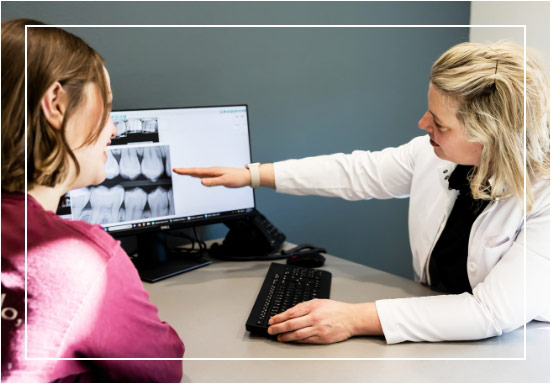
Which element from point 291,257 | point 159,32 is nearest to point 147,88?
point 159,32

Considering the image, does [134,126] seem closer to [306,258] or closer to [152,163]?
[152,163]

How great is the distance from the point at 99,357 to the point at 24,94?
0.40 metres

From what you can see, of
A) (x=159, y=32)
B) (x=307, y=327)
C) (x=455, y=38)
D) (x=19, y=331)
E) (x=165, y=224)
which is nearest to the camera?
(x=19, y=331)

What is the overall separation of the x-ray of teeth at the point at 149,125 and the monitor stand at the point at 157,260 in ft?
1.03

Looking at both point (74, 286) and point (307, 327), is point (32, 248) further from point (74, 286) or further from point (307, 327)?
point (307, 327)

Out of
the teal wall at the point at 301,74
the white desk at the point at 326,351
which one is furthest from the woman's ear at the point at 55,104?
the teal wall at the point at 301,74

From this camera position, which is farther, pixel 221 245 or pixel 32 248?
pixel 221 245

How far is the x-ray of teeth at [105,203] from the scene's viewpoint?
4.55ft

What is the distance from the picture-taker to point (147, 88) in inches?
64.7

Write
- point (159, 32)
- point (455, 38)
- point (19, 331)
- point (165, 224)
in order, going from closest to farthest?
point (19, 331) → point (165, 224) → point (159, 32) → point (455, 38)

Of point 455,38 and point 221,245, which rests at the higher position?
point 455,38

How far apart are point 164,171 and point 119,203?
164 mm

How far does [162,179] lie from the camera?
1490 millimetres

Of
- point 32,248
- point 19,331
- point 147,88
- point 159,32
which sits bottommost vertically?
point 19,331
